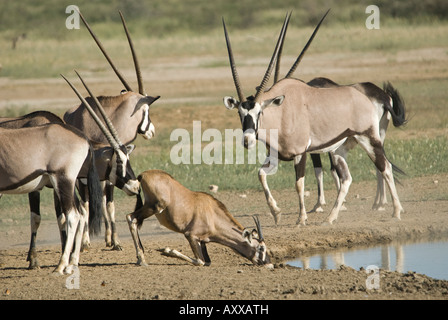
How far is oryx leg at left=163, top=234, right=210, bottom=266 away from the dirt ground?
0.27ft

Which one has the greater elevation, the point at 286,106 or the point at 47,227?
the point at 286,106

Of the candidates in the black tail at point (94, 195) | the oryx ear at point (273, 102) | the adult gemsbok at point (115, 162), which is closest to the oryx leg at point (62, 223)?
the black tail at point (94, 195)

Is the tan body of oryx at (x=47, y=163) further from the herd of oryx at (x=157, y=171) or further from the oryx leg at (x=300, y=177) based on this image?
the oryx leg at (x=300, y=177)

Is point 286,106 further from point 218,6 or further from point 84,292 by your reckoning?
point 218,6

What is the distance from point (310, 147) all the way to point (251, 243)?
2343 millimetres

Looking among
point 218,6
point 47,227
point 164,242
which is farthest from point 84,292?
point 218,6

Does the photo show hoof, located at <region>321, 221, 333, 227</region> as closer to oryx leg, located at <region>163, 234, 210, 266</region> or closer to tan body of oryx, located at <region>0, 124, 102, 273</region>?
oryx leg, located at <region>163, 234, 210, 266</region>

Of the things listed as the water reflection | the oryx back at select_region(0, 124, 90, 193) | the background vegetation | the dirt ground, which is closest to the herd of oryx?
the oryx back at select_region(0, 124, 90, 193)

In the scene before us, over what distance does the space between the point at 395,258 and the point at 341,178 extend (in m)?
1.80

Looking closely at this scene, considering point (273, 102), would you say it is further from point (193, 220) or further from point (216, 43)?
point (216, 43)

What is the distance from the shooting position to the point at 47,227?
10234 mm

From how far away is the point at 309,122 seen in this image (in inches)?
392

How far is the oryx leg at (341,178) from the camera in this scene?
9742 millimetres

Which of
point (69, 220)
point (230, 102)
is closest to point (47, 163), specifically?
point (69, 220)
